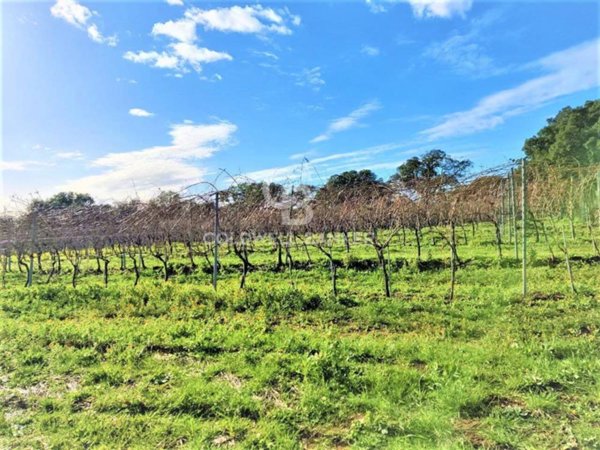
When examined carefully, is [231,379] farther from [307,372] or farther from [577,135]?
[577,135]

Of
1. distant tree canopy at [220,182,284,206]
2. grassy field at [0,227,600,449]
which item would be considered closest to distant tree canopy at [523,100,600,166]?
distant tree canopy at [220,182,284,206]

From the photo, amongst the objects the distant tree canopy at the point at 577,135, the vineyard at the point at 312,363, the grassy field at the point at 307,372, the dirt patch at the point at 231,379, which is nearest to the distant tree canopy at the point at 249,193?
the vineyard at the point at 312,363

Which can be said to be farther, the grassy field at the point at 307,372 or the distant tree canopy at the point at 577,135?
the distant tree canopy at the point at 577,135

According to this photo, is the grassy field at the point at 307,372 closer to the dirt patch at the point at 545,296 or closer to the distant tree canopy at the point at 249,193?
the dirt patch at the point at 545,296

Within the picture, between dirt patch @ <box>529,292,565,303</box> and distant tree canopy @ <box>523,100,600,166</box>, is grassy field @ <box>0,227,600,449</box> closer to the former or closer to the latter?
dirt patch @ <box>529,292,565,303</box>

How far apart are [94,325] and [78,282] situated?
754 centimetres

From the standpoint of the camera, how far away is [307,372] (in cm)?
357

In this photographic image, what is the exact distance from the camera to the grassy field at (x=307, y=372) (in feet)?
8.85

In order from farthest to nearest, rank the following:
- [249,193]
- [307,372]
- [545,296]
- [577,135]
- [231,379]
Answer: [577,135] → [249,193] → [545,296] → [231,379] → [307,372]

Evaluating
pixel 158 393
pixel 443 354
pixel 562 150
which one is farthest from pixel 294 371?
pixel 562 150

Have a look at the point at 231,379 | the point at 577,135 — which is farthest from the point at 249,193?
the point at 577,135

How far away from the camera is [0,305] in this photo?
7.81m

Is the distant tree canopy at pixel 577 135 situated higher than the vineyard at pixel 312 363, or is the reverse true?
the distant tree canopy at pixel 577 135

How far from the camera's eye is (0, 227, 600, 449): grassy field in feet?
8.85
